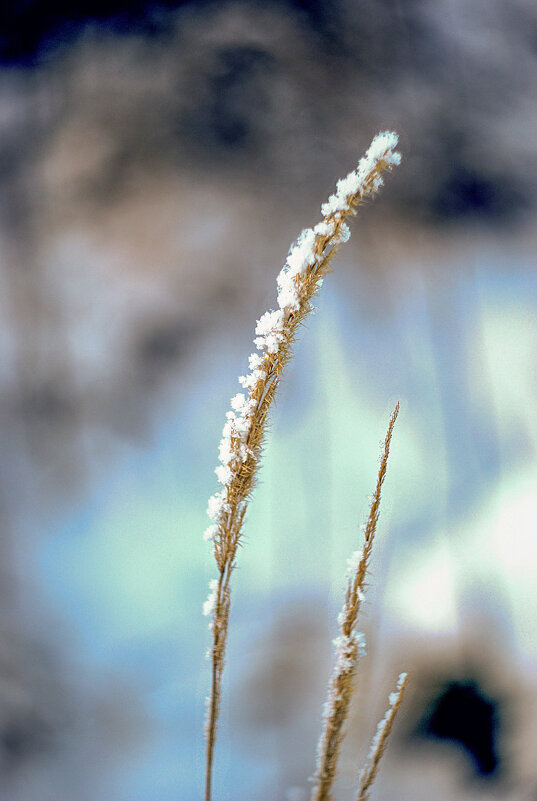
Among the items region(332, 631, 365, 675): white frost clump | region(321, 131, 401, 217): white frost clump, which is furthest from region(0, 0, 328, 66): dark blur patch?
region(332, 631, 365, 675): white frost clump

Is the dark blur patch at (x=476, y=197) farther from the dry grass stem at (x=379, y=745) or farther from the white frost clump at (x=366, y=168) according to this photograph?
the dry grass stem at (x=379, y=745)

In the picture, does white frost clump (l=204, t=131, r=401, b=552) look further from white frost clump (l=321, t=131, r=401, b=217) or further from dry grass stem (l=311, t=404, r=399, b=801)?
dry grass stem (l=311, t=404, r=399, b=801)

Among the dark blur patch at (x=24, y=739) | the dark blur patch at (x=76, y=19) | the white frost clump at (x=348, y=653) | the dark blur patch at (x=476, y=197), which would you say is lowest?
the white frost clump at (x=348, y=653)

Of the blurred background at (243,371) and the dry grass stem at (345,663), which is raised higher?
the blurred background at (243,371)

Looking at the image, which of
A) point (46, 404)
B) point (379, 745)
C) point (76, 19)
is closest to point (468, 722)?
point (379, 745)

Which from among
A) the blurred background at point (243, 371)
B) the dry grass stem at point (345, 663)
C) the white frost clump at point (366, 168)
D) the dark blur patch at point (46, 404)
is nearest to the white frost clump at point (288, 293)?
the white frost clump at point (366, 168)

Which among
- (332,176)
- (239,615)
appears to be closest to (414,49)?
(332,176)
